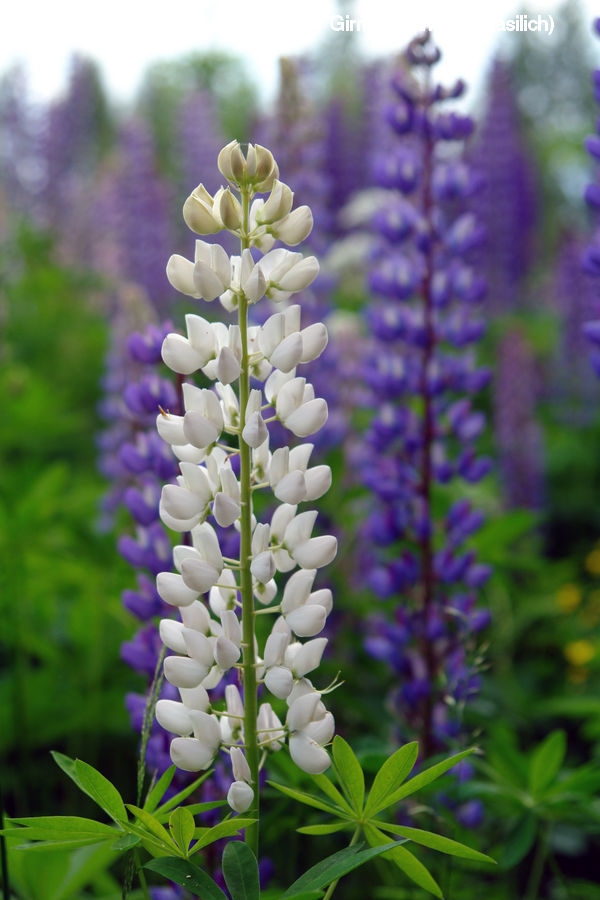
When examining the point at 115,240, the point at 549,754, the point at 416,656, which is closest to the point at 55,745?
the point at 416,656

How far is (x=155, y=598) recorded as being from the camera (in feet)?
4.74

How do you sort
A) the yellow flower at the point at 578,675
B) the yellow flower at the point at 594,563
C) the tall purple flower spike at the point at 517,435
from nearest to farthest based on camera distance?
the yellow flower at the point at 578,675 < the yellow flower at the point at 594,563 < the tall purple flower spike at the point at 517,435

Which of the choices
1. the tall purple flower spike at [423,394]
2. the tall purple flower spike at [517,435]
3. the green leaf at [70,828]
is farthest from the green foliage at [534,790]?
the tall purple flower spike at [517,435]

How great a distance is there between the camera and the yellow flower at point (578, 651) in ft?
9.99

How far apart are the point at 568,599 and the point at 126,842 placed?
289 centimetres

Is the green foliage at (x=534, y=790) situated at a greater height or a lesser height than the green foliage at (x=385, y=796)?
lesser

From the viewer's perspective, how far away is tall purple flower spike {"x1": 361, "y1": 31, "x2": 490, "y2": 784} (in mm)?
1988

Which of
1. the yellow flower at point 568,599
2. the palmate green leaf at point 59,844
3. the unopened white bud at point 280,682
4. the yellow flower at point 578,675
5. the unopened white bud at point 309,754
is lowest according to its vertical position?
the yellow flower at point 578,675

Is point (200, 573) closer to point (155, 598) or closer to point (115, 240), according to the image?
point (155, 598)

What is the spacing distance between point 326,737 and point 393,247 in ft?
5.15

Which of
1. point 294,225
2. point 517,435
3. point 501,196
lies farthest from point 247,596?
point 501,196

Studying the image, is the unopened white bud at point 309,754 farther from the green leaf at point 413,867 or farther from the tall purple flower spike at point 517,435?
the tall purple flower spike at point 517,435

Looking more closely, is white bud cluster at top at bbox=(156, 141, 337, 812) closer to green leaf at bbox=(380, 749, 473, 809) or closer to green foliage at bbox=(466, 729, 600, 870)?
green leaf at bbox=(380, 749, 473, 809)

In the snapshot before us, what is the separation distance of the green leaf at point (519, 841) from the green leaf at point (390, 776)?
47cm
